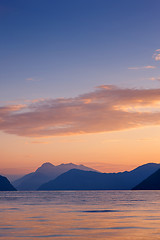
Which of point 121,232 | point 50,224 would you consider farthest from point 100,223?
point 121,232

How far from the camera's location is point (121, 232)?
142 ft

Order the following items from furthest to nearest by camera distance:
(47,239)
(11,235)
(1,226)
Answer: (1,226) < (11,235) < (47,239)

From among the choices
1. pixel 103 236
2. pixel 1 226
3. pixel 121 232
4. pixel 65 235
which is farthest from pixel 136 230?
pixel 1 226

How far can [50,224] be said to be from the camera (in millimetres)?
52031

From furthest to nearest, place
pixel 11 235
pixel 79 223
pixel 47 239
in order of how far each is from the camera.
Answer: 1. pixel 79 223
2. pixel 11 235
3. pixel 47 239

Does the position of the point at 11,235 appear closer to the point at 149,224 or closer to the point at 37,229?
the point at 37,229

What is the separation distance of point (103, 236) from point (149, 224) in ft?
39.6

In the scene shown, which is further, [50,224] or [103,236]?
[50,224]

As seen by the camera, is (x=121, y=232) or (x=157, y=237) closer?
(x=157, y=237)

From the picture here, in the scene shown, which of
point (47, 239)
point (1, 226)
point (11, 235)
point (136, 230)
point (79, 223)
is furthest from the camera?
point (79, 223)

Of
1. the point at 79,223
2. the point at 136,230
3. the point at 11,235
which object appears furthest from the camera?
the point at 79,223

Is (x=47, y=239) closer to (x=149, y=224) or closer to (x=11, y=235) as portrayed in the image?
(x=11, y=235)

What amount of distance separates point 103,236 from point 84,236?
207 centimetres

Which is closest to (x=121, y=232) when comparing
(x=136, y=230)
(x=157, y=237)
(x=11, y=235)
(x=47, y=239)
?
(x=136, y=230)
